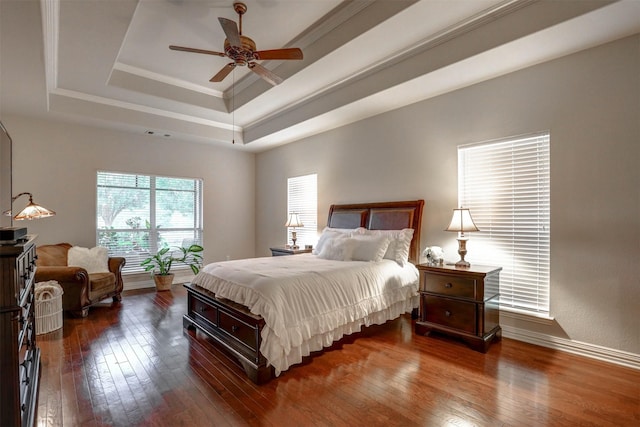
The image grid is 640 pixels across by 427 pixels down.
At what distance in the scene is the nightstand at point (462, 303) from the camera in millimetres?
3051

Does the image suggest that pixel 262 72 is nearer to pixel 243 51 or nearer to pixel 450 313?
pixel 243 51

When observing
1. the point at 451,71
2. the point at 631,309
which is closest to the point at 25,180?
the point at 451,71

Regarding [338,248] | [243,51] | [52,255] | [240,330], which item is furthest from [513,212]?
[52,255]

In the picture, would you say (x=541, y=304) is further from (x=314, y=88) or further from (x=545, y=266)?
(x=314, y=88)

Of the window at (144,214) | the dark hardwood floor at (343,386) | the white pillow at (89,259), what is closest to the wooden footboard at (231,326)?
the dark hardwood floor at (343,386)

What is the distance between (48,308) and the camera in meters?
3.49

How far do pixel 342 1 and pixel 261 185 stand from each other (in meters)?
4.63

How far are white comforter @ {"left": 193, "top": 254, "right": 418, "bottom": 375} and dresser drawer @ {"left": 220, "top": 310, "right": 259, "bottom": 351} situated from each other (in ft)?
0.35

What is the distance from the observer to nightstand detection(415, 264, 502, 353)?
10.0 feet

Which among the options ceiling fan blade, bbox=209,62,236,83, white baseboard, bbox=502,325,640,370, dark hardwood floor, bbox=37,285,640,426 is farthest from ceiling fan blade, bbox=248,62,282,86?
white baseboard, bbox=502,325,640,370

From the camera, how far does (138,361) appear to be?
2818 millimetres

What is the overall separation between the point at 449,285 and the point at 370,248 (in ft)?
3.19

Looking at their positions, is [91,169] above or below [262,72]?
below

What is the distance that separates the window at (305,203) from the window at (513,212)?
9.12 ft
